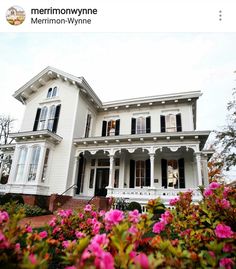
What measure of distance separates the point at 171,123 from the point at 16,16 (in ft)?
36.8

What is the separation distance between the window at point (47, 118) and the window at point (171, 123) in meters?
8.10

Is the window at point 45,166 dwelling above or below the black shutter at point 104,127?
below

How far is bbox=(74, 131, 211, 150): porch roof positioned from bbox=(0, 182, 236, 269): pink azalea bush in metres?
8.86

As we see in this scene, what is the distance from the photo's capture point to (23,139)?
1323 centimetres

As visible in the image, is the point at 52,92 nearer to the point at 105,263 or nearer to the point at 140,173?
the point at 140,173

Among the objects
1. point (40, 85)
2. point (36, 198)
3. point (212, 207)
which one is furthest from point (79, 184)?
point (212, 207)

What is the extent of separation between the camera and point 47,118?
1442 centimetres

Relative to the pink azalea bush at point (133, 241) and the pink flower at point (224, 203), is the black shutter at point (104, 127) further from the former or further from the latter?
the pink flower at point (224, 203)

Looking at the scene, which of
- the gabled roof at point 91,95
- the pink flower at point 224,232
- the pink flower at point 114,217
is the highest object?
the gabled roof at point 91,95

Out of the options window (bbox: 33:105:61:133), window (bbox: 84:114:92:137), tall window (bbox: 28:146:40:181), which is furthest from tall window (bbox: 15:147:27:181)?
window (bbox: 84:114:92:137)

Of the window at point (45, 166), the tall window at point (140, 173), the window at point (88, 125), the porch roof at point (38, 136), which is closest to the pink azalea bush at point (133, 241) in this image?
the window at point (45, 166)

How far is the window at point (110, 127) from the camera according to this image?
1508 centimetres

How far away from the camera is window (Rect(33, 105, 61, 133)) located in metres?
13.9

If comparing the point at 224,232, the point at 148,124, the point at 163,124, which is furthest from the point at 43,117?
the point at 224,232
